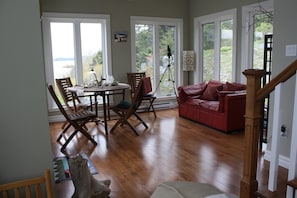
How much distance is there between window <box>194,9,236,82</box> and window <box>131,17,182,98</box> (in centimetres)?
53

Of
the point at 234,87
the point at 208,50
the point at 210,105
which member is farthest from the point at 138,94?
the point at 208,50

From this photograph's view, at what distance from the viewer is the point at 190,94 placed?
219 inches

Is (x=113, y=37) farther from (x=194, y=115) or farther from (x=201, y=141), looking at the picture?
(x=201, y=141)

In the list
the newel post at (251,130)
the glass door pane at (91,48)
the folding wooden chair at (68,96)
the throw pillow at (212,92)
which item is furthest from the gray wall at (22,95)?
the glass door pane at (91,48)

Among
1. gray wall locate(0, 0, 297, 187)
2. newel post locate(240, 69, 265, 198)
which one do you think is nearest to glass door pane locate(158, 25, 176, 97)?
newel post locate(240, 69, 265, 198)

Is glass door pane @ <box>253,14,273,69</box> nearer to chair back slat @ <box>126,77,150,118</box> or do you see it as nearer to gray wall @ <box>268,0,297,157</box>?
gray wall @ <box>268,0,297,157</box>

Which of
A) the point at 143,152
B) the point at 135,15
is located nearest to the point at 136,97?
the point at 143,152

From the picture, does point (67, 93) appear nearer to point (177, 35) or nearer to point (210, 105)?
point (210, 105)

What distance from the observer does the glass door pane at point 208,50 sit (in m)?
6.20

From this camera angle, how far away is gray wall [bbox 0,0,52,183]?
5.42 feet

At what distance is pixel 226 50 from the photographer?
5816 mm

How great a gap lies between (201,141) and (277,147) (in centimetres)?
237

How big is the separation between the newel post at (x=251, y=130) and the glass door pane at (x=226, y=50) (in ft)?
12.8

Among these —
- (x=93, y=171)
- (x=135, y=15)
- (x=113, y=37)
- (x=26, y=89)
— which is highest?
(x=135, y=15)
